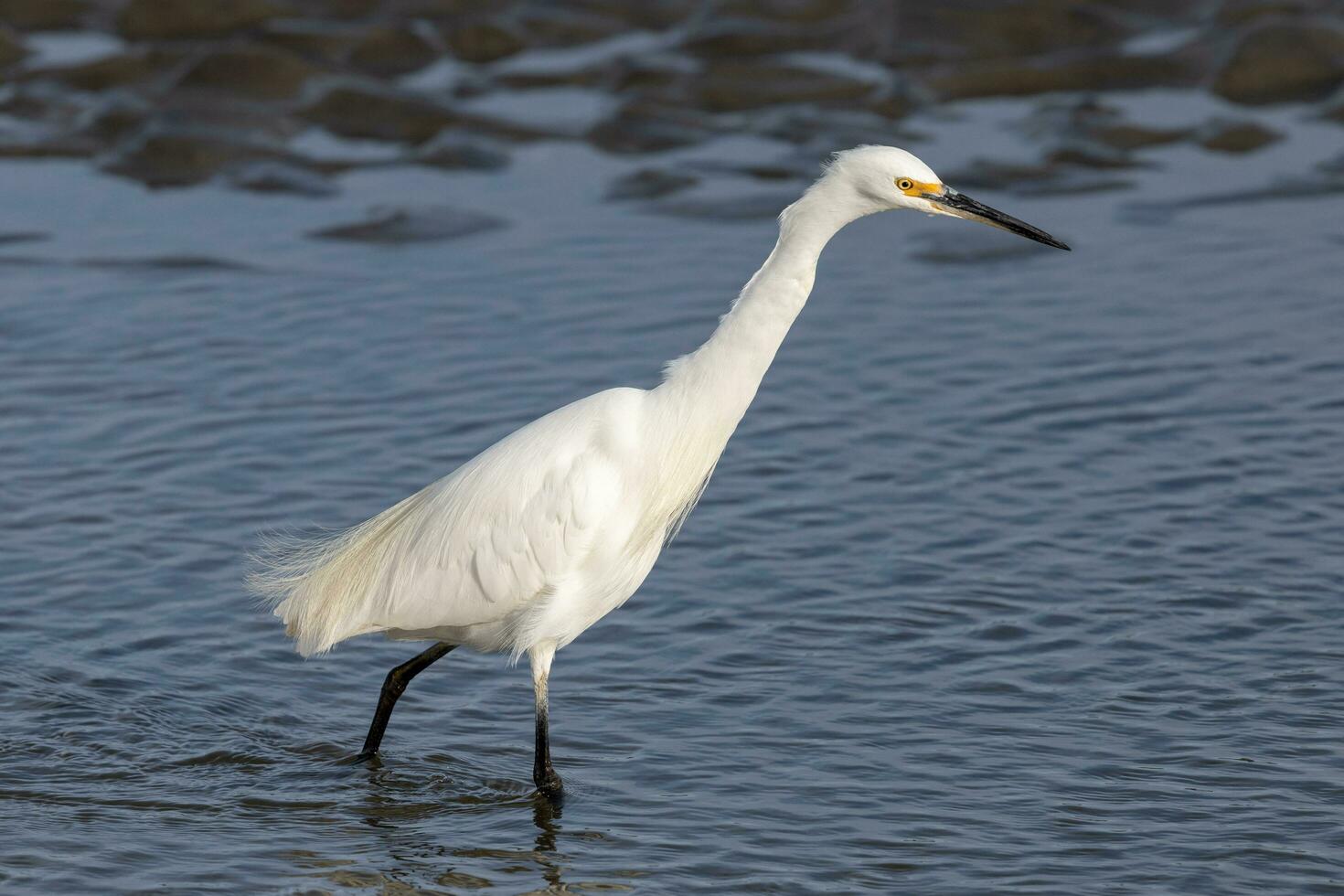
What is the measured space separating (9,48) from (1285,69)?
9725mm

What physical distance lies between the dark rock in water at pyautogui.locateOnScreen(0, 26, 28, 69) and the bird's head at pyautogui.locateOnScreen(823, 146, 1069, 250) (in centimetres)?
1066

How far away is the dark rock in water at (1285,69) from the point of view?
13.1 meters

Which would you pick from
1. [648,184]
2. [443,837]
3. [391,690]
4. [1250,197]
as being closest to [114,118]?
[648,184]

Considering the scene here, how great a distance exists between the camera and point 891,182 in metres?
5.12

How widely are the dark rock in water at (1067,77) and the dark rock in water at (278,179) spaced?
458 centimetres

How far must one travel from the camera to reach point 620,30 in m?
14.6

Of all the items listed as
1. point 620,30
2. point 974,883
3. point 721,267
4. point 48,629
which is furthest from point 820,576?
point 620,30

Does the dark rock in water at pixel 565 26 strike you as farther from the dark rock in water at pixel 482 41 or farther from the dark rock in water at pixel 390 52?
the dark rock in water at pixel 390 52

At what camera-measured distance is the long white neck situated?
516 cm

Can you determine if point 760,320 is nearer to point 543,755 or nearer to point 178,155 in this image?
point 543,755

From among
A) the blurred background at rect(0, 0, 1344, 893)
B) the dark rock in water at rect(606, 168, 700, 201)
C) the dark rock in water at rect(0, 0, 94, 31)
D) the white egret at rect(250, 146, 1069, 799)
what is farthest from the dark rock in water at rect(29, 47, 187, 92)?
the white egret at rect(250, 146, 1069, 799)

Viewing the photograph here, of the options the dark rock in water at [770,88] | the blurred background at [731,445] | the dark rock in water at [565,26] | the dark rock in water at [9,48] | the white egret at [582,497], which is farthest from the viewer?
the dark rock in water at [565,26]

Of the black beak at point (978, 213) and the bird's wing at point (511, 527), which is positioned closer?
the black beak at point (978, 213)

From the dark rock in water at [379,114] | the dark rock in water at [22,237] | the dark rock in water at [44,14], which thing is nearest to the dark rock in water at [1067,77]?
the dark rock in water at [379,114]
